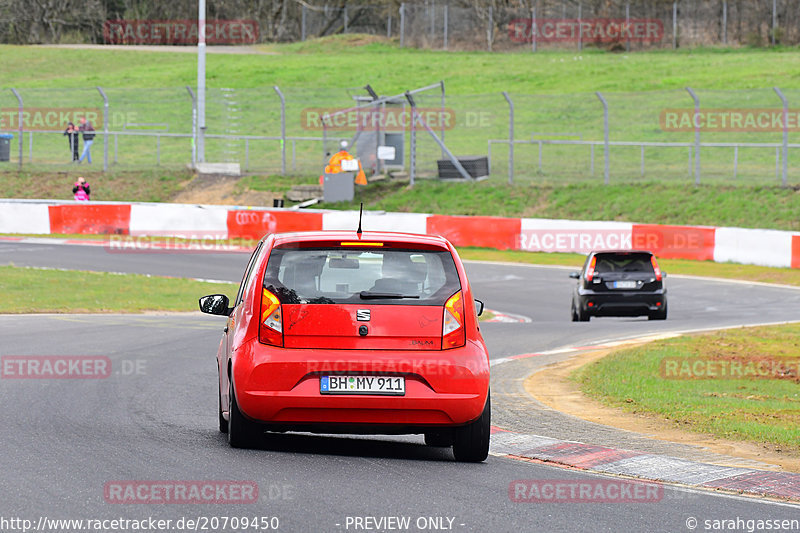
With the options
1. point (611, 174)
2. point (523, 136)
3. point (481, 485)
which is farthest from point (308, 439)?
point (523, 136)

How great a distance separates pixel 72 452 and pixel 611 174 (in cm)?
3070

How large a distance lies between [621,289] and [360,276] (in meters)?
13.7

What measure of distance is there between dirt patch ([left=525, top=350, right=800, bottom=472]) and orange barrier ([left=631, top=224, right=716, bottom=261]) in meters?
14.8

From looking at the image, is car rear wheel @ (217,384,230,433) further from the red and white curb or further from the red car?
the red and white curb

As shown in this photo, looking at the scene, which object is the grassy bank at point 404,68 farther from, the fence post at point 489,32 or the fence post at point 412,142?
the fence post at point 412,142

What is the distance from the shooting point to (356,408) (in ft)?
25.7

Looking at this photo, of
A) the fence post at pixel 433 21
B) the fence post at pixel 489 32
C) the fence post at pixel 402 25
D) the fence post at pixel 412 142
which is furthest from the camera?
the fence post at pixel 433 21

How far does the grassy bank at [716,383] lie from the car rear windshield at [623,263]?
3411 mm

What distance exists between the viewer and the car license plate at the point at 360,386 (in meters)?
7.81

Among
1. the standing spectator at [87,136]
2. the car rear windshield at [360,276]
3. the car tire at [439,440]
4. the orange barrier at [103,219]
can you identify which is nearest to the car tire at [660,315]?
the car tire at [439,440]

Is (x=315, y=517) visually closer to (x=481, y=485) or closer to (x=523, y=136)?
(x=481, y=485)

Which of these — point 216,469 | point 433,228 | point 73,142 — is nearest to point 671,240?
point 433,228

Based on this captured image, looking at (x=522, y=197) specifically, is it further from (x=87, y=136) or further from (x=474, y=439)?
(x=474, y=439)

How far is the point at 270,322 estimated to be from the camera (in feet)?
26.0
